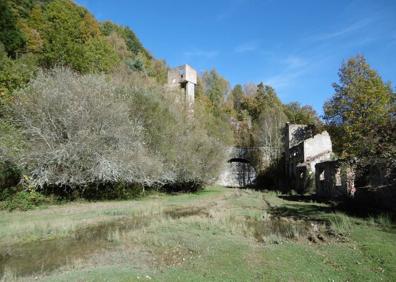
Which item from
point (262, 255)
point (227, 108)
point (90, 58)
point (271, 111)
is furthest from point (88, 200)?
point (227, 108)

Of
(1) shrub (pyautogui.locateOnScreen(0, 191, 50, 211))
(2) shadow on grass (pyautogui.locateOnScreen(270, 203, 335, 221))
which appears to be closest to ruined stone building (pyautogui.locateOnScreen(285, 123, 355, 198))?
(2) shadow on grass (pyautogui.locateOnScreen(270, 203, 335, 221))

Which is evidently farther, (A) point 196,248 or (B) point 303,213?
(B) point 303,213

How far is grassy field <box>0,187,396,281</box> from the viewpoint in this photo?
725cm

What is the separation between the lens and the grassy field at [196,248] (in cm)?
725

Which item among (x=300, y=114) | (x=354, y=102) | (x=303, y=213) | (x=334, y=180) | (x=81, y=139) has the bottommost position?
(x=303, y=213)

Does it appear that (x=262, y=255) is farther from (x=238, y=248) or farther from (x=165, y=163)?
(x=165, y=163)

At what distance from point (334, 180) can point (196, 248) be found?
684 inches

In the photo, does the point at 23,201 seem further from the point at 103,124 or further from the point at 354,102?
the point at 354,102

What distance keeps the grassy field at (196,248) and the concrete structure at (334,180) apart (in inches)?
279

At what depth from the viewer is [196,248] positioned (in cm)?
948

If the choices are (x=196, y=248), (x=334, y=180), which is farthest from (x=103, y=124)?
(x=334, y=180)

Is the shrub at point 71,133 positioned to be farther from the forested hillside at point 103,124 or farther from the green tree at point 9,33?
the green tree at point 9,33

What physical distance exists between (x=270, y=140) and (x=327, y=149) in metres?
14.3

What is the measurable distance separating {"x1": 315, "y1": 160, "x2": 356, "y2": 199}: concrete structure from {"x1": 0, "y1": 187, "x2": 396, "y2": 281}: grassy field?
7.10 m
